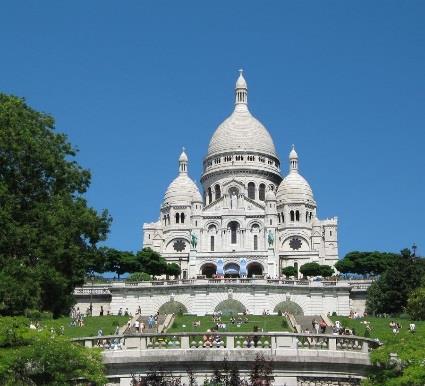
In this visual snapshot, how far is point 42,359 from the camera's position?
23.6 metres

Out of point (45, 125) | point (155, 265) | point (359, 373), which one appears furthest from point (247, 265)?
point (359, 373)

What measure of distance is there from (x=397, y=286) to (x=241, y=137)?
66.5m

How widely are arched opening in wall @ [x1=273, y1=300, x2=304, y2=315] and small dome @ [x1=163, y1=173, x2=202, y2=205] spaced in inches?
2005

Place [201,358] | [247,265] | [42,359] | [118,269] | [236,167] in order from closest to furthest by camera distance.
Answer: [42,359] → [201,358] → [118,269] → [247,265] → [236,167]

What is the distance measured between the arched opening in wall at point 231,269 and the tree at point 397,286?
125ft

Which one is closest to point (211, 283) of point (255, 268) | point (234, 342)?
point (255, 268)

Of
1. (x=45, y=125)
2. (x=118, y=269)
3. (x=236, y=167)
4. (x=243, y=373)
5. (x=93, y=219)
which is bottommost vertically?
(x=243, y=373)

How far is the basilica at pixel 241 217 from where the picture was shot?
11856 cm

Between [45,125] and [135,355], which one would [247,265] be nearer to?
[45,125]

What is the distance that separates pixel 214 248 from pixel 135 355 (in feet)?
318

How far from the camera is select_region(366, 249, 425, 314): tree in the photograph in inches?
2970

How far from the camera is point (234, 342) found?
85.1 feet

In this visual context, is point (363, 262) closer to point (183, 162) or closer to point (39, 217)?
point (183, 162)

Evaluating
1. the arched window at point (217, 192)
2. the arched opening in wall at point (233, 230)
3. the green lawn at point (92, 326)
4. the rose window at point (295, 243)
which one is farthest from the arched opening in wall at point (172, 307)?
the arched window at point (217, 192)
